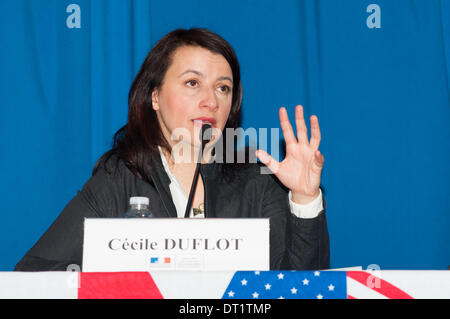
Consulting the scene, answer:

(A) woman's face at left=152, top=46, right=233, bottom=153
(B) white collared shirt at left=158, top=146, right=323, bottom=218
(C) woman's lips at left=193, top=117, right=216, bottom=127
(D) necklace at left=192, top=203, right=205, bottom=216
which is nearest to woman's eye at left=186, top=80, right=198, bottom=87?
(A) woman's face at left=152, top=46, right=233, bottom=153

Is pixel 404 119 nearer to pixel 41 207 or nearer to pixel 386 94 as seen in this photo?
pixel 386 94

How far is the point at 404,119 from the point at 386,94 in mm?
116

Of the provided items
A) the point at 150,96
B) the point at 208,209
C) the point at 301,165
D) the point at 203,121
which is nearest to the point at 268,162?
the point at 301,165

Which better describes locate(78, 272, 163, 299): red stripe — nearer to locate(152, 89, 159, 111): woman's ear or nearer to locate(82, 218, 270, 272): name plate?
locate(82, 218, 270, 272): name plate

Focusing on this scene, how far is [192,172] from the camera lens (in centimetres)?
155

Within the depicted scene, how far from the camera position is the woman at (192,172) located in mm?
1201

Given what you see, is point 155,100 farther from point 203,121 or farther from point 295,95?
point 295,95

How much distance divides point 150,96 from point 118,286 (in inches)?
39.3

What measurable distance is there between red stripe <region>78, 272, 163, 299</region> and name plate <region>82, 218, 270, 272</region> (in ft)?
0.26

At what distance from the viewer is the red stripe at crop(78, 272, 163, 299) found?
763 millimetres

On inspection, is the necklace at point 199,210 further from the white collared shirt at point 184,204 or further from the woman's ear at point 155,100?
the woman's ear at point 155,100

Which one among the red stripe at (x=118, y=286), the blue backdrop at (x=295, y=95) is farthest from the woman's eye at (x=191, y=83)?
the red stripe at (x=118, y=286)

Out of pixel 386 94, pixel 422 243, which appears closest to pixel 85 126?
pixel 386 94

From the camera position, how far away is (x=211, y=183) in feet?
4.85
